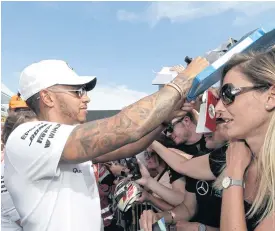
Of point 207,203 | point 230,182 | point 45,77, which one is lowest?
point 207,203

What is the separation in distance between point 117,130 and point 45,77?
754 millimetres

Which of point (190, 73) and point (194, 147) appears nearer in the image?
point (190, 73)

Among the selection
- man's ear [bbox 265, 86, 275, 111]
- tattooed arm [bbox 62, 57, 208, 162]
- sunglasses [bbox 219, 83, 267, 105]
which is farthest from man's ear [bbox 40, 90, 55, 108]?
man's ear [bbox 265, 86, 275, 111]

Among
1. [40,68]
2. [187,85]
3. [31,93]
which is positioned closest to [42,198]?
[31,93]

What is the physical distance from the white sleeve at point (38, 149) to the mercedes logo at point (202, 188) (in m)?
1.42

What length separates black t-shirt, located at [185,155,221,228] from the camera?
105 inches

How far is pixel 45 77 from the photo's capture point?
225cm

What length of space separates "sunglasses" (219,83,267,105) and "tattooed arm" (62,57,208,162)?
348 millimetres

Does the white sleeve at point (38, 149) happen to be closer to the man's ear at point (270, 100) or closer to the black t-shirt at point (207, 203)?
the man's ear at point (270, 100)

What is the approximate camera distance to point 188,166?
3037 millimetres

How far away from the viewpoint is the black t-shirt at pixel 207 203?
2.67 metres

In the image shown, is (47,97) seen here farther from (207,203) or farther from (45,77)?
(207,203)

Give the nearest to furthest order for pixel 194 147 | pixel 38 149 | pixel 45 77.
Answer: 1. pixel 38 149
2. pixel 45 77
3. pixel 194 147

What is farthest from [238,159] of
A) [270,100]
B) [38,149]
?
[38,149]
